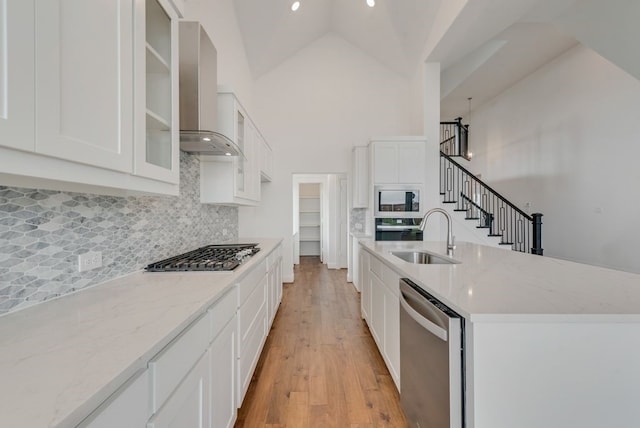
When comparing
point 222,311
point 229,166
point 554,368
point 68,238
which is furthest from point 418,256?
point 68,238

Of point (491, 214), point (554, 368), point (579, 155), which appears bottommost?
point (554, 368)

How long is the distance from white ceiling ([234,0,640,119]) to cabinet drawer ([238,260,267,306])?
11.6 ft

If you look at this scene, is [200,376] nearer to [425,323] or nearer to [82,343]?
[82,343]

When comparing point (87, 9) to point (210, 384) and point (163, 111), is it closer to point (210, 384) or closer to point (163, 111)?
point (163, 111)

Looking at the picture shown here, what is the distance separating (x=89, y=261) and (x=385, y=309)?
6.21ft

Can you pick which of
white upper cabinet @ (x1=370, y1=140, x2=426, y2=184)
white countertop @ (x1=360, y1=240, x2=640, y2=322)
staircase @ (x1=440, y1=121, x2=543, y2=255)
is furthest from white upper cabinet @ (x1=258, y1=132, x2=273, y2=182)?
staircase @ (x1=440, y1=121, x2=543, y2=255)

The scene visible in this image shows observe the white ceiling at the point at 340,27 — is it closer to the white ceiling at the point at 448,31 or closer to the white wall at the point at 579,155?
the white ceiling at the point at 448,31

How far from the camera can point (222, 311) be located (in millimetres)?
1324

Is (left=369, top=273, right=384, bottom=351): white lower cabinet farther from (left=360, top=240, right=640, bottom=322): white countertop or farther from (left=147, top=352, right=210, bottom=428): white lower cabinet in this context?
(left=147, top=352, right=210, bottom=428): white lower cabinet

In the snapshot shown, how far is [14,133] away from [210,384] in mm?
1128

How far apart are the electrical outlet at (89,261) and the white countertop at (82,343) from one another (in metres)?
0.11

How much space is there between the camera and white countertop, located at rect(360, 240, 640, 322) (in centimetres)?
93

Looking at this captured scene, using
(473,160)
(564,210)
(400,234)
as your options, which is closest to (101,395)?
(400,234)

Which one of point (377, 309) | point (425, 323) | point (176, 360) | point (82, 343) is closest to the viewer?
point (82, 343)
